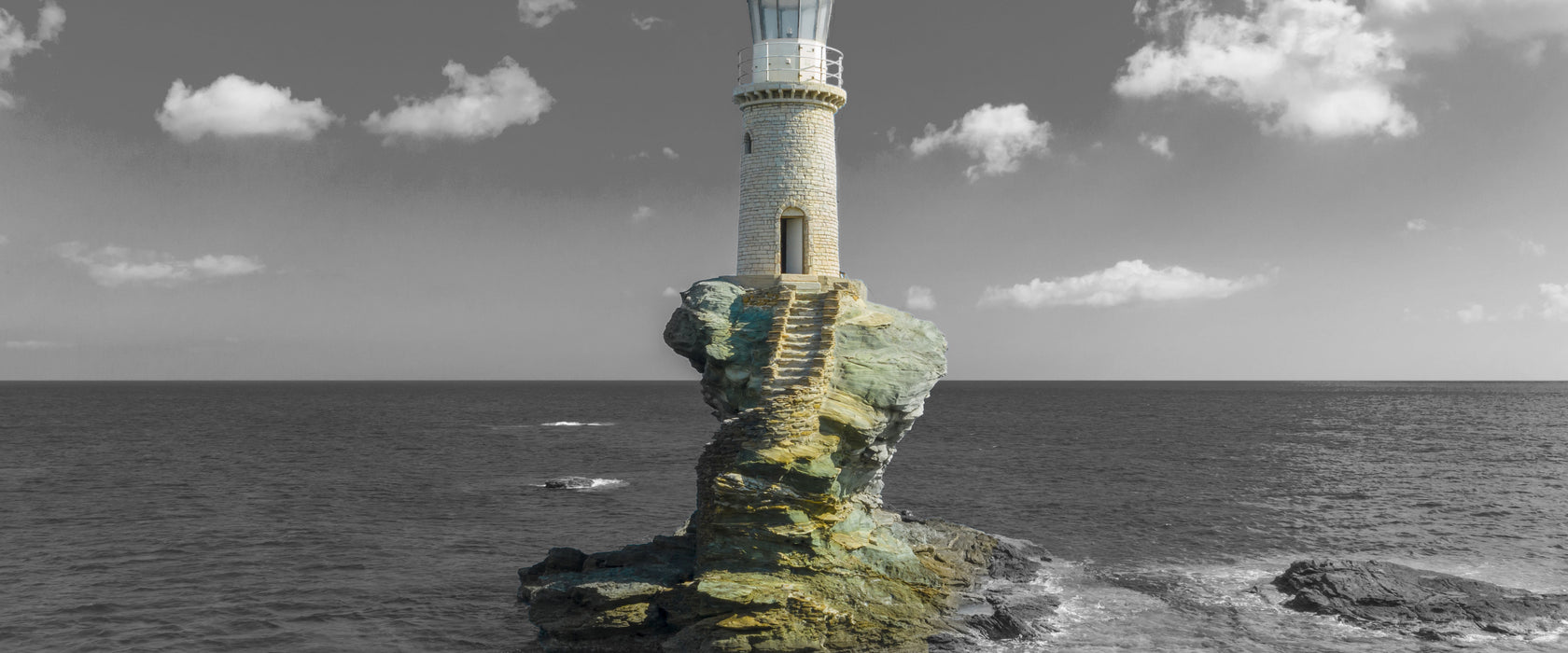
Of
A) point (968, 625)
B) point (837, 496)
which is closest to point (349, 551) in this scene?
point (837, 496)

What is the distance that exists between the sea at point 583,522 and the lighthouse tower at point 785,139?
13265mm

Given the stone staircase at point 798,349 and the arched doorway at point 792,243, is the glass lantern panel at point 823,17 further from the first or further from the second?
the stone staircase at point 798,349

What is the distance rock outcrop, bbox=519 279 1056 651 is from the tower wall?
79.1 inches

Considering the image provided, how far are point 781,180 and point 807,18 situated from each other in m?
5.61

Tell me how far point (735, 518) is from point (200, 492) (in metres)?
40.5

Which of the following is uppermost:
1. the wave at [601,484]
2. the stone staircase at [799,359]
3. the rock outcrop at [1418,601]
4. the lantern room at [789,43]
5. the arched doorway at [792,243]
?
the lantern room at [789,43]

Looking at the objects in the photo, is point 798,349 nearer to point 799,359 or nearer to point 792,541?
point 799,359

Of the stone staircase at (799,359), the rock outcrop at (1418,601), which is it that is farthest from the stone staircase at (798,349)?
the rock outcrop at (1418,601)

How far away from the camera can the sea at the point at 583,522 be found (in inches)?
1129

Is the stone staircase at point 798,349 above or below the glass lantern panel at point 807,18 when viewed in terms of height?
below

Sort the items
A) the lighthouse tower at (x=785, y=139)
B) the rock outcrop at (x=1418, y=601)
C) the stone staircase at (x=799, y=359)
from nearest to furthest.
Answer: the stone staircase at (x=799, y=359)
the rock outcrop at (x=1418, y=601)
the lighthouse tower at (x=785, y=139)

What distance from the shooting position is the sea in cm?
2869

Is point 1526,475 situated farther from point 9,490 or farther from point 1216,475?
point 9,490

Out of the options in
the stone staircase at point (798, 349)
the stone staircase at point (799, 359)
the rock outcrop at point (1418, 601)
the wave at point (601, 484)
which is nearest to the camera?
the stone staircase at point (799, 359)
